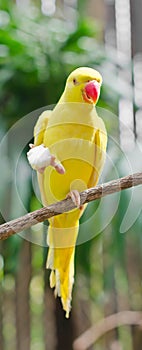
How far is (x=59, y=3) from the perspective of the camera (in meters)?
0.91

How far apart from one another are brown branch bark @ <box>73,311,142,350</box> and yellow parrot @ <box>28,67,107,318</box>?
84cm

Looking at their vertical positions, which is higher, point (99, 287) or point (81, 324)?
point (99, 287)

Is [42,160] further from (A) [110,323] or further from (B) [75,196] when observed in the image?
(A) [110,323]

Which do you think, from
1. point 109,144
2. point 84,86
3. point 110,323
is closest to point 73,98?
point 84,86

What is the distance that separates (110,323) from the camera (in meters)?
1.23

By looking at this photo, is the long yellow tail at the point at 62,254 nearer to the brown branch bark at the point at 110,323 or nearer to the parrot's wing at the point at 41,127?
the parrot's wing at the point at 41,127

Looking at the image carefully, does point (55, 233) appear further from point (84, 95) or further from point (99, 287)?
point (99, 287)

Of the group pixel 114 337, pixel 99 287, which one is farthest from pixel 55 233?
pixel 114 337

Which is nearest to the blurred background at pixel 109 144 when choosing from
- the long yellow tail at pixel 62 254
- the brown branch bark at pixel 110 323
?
the brown branch bark at pixel 110 323

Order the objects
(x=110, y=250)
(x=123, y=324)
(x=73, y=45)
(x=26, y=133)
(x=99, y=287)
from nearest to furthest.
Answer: (x=26, y=133) → (x=73, y=45) → (x=110, y=250) → (x=99, y=287) → (x=123, y=324)

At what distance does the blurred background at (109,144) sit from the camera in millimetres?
674

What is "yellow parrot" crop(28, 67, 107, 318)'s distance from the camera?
1.11ft

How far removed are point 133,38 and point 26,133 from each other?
0.54ft

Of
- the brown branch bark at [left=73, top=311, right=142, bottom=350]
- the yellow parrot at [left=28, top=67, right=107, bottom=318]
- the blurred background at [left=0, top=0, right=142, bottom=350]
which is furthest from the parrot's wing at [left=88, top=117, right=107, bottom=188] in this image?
the brown branch bark at [left=73, top=311, right=142, bottom=350]
